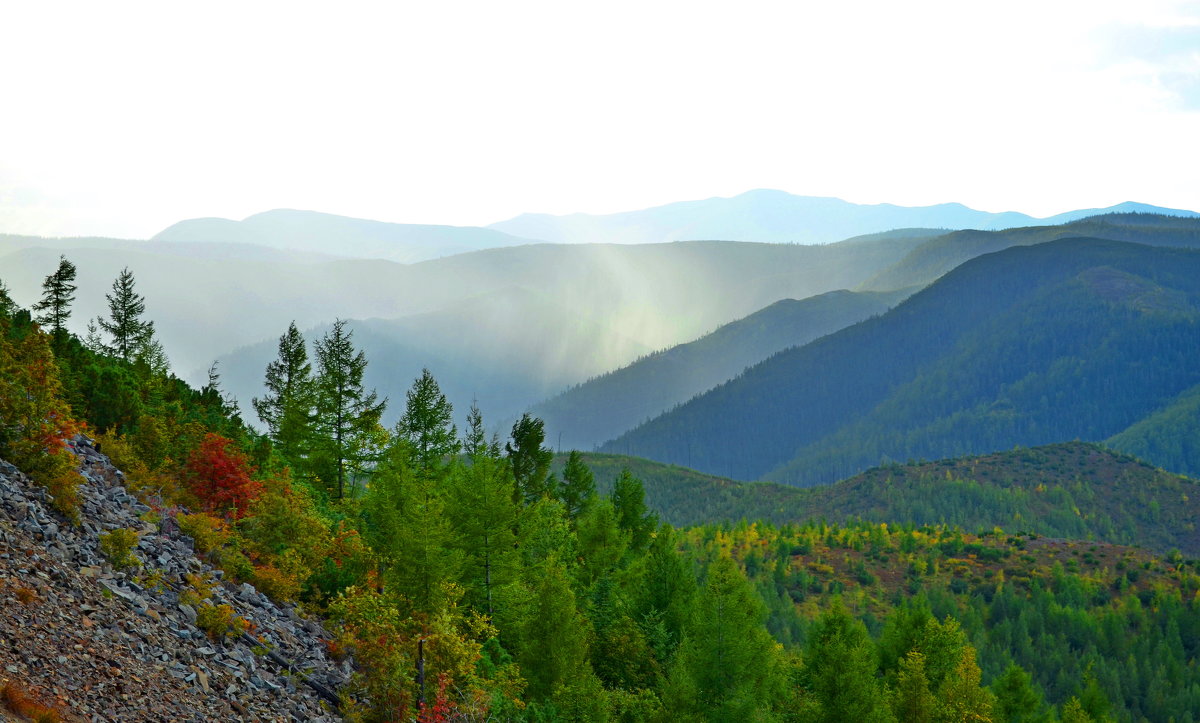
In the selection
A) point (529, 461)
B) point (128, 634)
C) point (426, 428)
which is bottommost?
point (529, 461)

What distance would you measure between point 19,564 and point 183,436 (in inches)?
877

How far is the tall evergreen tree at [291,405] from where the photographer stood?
2322 inches

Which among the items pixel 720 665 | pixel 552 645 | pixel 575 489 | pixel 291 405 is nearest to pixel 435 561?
pixel 552 645

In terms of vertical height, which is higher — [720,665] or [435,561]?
[435,561]

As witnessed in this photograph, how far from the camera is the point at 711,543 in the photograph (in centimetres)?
14900

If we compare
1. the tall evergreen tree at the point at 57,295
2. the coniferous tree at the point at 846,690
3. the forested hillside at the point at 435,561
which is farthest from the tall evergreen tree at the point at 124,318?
the coniferous tree at the point at 846,690

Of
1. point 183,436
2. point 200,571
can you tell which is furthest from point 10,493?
point 183,436

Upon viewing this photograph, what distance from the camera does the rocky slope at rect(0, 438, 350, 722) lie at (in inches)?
859

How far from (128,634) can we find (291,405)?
36.9m

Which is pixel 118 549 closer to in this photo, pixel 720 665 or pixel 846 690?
pixel 720 665

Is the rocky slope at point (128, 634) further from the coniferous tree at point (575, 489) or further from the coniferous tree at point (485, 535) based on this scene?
the coniferous tree at point (575, 489)

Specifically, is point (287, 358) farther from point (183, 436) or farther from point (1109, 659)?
point (1109, 659)

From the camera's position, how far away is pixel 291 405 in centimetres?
6066

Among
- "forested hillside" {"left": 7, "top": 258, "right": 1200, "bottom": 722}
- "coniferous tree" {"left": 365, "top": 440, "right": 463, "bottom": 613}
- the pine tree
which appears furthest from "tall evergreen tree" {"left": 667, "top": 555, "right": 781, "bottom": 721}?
the pine tree
